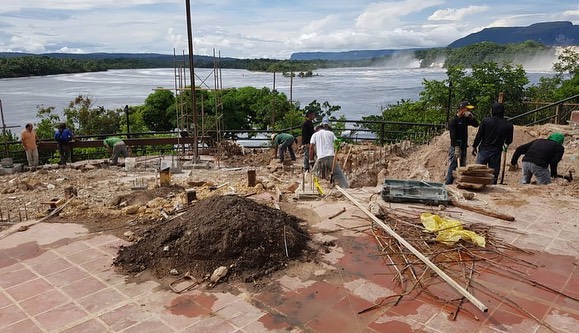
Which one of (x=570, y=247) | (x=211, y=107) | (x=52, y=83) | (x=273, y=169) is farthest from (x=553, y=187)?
(x=52, y=83)

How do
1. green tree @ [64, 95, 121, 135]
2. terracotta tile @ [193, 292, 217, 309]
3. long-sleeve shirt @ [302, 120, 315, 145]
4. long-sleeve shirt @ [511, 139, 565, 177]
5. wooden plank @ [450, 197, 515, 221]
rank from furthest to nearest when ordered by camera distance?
green tree @ [64, 95, 121, 135] < long-sleeve shirt @ [302, 120, 315, 145] < long-sleeve shirt @ [511, 139, 565, 177] < wooden plank @ [450, 197, 515, 221] < terracotta tile @ [193, 292, 217, 309]

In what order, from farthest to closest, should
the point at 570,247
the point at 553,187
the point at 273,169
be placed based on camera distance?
1. the point at 273,169
2. the point at 553,187
3. the point at 570,247

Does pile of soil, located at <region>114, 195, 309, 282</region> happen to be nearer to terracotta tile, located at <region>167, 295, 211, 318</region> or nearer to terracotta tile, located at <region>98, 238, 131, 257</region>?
terracotta tile, located at <region>98, 238, 131, 257</region>

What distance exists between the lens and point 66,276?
4.12m

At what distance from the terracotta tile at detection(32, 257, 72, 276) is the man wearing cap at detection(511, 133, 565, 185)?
6874mm

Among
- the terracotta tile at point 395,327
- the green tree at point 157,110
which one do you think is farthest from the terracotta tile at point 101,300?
the green tree at point 157,110

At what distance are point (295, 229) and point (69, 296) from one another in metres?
2.29

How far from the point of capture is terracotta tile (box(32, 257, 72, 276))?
4.25 metres

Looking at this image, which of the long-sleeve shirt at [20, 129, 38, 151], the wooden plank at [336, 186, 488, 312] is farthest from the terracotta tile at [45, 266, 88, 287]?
the long-sleeve shirt at [20, 129, 38, 151]

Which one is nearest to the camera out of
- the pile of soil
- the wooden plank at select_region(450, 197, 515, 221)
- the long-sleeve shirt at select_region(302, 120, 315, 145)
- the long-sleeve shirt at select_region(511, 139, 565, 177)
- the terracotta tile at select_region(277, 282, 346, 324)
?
the terracotta tile at select_region(277, 282, 346, 324)

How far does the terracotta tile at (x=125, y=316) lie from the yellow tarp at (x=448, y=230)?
2952 mm

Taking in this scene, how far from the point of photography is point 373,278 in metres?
3.89

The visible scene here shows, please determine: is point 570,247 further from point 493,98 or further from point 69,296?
point 493,98

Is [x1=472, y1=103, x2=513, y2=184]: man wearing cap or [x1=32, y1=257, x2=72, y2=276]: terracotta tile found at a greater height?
[x1=472, y1=103, x2=513, y2=184]: man wearing cap
